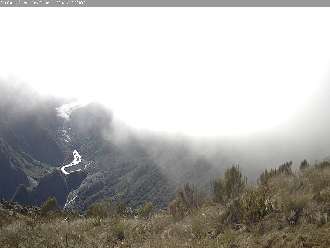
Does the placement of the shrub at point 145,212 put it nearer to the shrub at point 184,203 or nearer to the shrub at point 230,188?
the shrub at point 184,203

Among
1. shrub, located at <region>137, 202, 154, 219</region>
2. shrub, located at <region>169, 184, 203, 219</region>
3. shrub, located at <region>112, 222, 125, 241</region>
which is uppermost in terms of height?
shrub, located at <region>169, 184, 203, 219</region>

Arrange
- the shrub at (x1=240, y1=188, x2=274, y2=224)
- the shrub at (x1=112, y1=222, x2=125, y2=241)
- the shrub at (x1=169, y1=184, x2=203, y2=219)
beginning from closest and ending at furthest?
the shrub at (x1=240, y1=188, x2=274, y2=224)
the shrub at (x1=112, y1=222, x2=125, y2=241)
the shrub at (x1=169, y1=184, x2=203, y2=219)

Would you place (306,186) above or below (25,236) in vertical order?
above

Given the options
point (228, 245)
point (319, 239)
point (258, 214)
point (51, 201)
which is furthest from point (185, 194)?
point (51, 201)

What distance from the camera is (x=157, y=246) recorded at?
10766 millimetres

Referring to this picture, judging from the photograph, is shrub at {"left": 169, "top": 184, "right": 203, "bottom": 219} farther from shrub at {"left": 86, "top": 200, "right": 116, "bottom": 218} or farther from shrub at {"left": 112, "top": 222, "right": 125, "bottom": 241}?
shrub at {"left": 86, "top": 200, "right": 116, "bottom": 218}

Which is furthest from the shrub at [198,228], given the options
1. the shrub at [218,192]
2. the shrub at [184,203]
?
the shrub at [218,192]

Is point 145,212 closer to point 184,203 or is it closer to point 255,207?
point 184,203

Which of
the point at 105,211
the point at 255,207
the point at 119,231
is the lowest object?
the point at 105,211

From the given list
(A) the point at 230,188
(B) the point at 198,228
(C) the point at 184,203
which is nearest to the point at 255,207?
(B) the point at 198,228

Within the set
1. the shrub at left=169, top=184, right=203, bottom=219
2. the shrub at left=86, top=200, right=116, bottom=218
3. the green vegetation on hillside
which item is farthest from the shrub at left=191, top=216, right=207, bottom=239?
the shrub at left=86, top=200, right=116, bottom=218

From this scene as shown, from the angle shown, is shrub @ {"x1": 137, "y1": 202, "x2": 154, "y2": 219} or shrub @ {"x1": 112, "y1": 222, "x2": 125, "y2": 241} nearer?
shrub @ {"x1": 112, "y1": 222, "x2": 125, "y2": 241}

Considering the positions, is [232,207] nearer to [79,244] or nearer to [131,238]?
[131,238]

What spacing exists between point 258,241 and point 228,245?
26.6 inches
